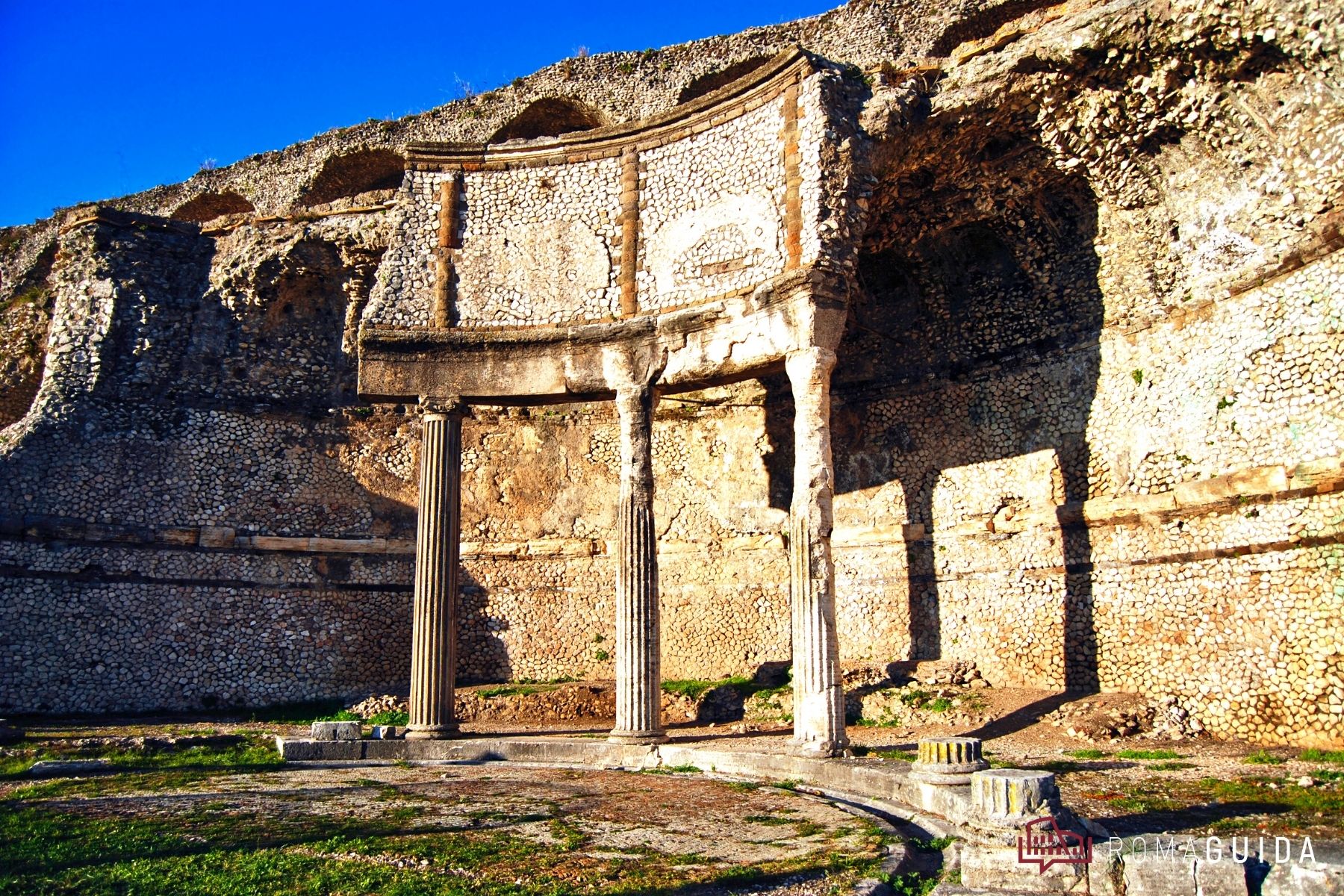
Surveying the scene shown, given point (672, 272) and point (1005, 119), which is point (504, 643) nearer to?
point (672, 272)

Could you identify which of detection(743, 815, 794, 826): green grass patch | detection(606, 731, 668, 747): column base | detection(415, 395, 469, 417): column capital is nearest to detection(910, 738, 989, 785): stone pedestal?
detection(743, 815, 794, 826): green grass patch

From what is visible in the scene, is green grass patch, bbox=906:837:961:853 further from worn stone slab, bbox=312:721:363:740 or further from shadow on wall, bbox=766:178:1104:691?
worn stone slab, bbox=312:721:363:740

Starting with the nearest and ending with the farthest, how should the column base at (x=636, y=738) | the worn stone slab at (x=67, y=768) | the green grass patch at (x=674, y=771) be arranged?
the worn stone slab at (x=67, y=768) < the green grass patch at (x=674, y=771) < the column base at (x=636, y=738)

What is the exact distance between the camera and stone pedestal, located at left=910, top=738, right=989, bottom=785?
323 inches

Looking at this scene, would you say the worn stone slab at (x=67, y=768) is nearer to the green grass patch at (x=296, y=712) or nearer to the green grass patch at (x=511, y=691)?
the green grass patch at (x=296, y=712)

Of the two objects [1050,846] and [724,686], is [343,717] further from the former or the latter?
[1050,846]

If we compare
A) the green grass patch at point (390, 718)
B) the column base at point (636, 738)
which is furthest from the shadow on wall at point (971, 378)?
the green grass patch at point (390, 718)

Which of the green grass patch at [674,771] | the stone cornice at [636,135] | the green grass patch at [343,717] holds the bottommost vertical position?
the green grass patch at [674,771]

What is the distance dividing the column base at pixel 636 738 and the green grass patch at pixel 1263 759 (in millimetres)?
6582

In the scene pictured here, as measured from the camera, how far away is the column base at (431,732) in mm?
13562

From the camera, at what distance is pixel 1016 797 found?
6086mm

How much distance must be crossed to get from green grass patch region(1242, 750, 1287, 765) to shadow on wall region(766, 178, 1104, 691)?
10.6 ft

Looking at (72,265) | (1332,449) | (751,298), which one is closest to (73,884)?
(751,298)

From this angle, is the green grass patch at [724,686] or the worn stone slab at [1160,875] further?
the green grass patch at [724,686]
